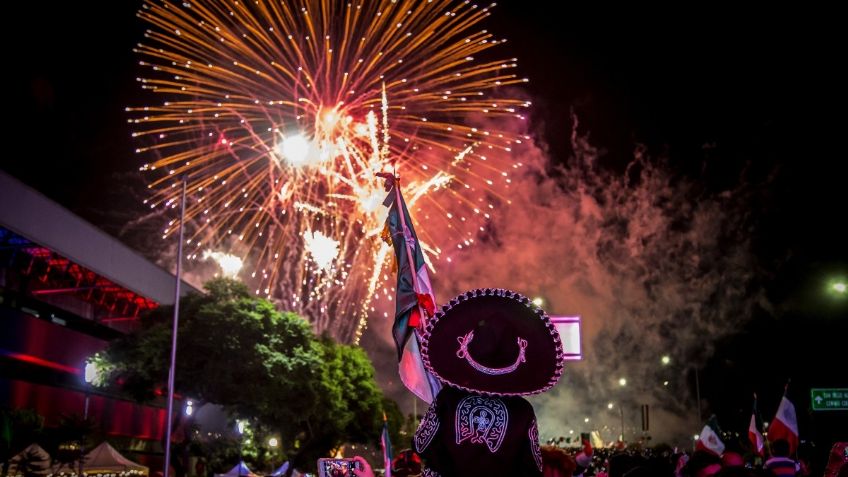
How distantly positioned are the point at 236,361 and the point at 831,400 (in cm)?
2118

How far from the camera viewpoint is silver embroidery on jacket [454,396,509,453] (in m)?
5.96

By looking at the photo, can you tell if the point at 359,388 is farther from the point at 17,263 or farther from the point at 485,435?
the point at 485,435

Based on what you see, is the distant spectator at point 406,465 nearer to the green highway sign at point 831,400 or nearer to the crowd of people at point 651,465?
the crowd of people at point 651,465

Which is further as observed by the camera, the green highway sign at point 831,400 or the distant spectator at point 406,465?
the green highway sign at point 831,400

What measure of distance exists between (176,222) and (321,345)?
36.0 feet

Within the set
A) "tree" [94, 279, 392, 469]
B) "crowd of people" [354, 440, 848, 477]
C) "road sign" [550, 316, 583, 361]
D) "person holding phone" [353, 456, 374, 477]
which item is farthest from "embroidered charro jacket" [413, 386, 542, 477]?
"tree" [94, 279, 392, 469]

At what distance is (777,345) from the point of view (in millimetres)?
47156

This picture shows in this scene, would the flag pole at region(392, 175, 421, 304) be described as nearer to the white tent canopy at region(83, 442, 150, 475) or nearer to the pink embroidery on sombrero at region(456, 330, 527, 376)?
the pink embroidery on sombrero at region(456, 330, 527, 376)

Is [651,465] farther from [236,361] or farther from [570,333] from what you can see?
[236,361]

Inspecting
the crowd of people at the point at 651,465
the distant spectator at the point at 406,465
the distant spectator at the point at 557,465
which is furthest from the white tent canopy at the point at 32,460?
the distant spectator at the point at 557,465

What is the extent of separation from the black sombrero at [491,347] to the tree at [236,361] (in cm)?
2778

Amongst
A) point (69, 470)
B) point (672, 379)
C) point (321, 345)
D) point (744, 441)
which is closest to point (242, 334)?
point (321, 345)

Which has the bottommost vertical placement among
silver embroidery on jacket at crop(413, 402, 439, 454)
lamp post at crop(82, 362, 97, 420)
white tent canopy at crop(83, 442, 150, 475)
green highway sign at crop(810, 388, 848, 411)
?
white tent canopy at crop(83, 442, 150, 475)

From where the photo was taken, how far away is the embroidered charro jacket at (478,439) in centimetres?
594
